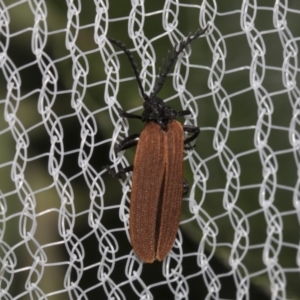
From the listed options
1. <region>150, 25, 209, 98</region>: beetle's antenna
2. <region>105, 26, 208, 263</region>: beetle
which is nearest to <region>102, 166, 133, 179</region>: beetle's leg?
<region>105, 26, 208, 263</region>: beetle

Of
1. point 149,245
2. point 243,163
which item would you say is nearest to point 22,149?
point 149,245

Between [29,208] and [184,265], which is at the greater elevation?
[29,208]

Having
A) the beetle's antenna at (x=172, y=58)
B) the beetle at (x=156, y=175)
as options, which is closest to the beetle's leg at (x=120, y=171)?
the beetle at (x=156, y=175)

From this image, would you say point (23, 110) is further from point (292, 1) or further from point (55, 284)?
point (292, 1)

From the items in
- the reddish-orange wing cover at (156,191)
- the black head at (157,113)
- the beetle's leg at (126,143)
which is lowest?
the reddish-orange wing cover at (156,191)

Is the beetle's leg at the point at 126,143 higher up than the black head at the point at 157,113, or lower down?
lower down

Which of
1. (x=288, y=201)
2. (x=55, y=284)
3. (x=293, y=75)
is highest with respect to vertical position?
(x=293, y=75)

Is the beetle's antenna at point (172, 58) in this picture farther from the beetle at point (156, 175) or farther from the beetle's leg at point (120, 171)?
the beetle's leg at point (120, 171)

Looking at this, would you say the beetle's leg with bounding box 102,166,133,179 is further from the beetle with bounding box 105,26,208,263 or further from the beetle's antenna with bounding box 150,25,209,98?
the beetle's antenna with bounding box 150,25,209,98
